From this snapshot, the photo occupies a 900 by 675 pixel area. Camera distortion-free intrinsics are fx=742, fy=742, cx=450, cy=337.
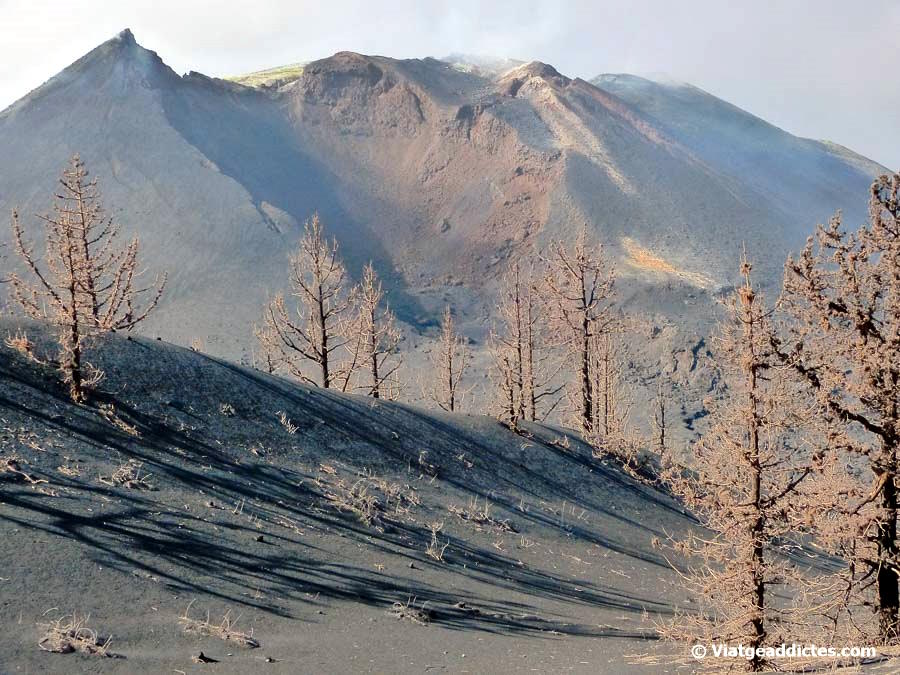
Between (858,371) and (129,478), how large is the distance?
1202cm

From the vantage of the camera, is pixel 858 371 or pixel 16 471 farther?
pixel 16 471

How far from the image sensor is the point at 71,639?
8.19 metres

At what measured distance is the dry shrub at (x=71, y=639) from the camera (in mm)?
8016

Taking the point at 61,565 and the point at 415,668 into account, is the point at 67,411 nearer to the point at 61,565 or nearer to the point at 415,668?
the point at 61,565

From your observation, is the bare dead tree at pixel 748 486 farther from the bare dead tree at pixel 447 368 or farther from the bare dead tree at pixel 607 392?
the bare dead tree at pixel 447 368

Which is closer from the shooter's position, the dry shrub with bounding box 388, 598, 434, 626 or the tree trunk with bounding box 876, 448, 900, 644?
the tree trunk with bounding box 876, 448, 900, 644

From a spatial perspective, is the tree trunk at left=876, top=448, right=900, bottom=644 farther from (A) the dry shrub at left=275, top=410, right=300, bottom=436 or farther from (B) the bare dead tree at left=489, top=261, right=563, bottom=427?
(B) the bare dead tree at left=489, top=261, right=563, bottom=427

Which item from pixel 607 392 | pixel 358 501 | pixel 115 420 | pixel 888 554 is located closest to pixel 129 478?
pixel 115 420

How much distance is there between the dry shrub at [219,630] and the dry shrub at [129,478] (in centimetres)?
418

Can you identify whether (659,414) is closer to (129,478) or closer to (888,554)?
(888,554)

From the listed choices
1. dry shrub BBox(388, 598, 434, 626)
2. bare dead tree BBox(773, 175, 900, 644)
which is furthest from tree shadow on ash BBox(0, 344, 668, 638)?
bare dead tree BBox(773, 175, 900, 644)

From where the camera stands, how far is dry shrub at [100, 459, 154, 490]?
12.9 meters

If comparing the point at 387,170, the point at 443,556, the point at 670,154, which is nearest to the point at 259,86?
the point at 387,170

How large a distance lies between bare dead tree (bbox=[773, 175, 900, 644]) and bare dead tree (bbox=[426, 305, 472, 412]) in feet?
81.9
